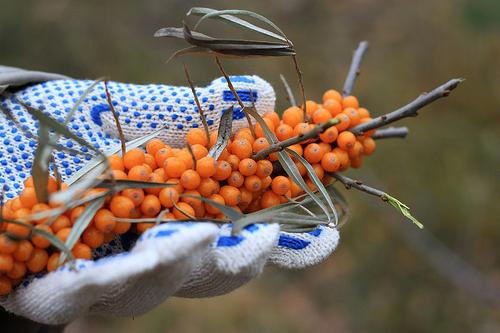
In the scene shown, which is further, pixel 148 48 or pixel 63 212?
pixel 148 48

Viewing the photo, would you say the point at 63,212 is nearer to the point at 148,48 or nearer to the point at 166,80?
the point at 166,80

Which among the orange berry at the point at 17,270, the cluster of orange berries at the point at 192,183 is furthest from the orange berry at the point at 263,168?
the orange berry at the point at 17,270

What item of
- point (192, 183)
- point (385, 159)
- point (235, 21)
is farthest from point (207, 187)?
point (385, 159)

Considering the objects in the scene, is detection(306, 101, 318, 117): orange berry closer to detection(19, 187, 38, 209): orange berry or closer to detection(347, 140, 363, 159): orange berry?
detection(347, 140, 363, 159): orange berry

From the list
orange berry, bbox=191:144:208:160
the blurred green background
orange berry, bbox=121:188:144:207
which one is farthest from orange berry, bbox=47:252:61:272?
the blurred green background

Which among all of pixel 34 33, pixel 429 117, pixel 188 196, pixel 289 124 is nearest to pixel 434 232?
pixel 429 117

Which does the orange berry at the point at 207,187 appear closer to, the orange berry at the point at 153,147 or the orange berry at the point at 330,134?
the orange berry at the point at 153,147

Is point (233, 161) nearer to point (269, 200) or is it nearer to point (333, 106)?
point (269, 200)
